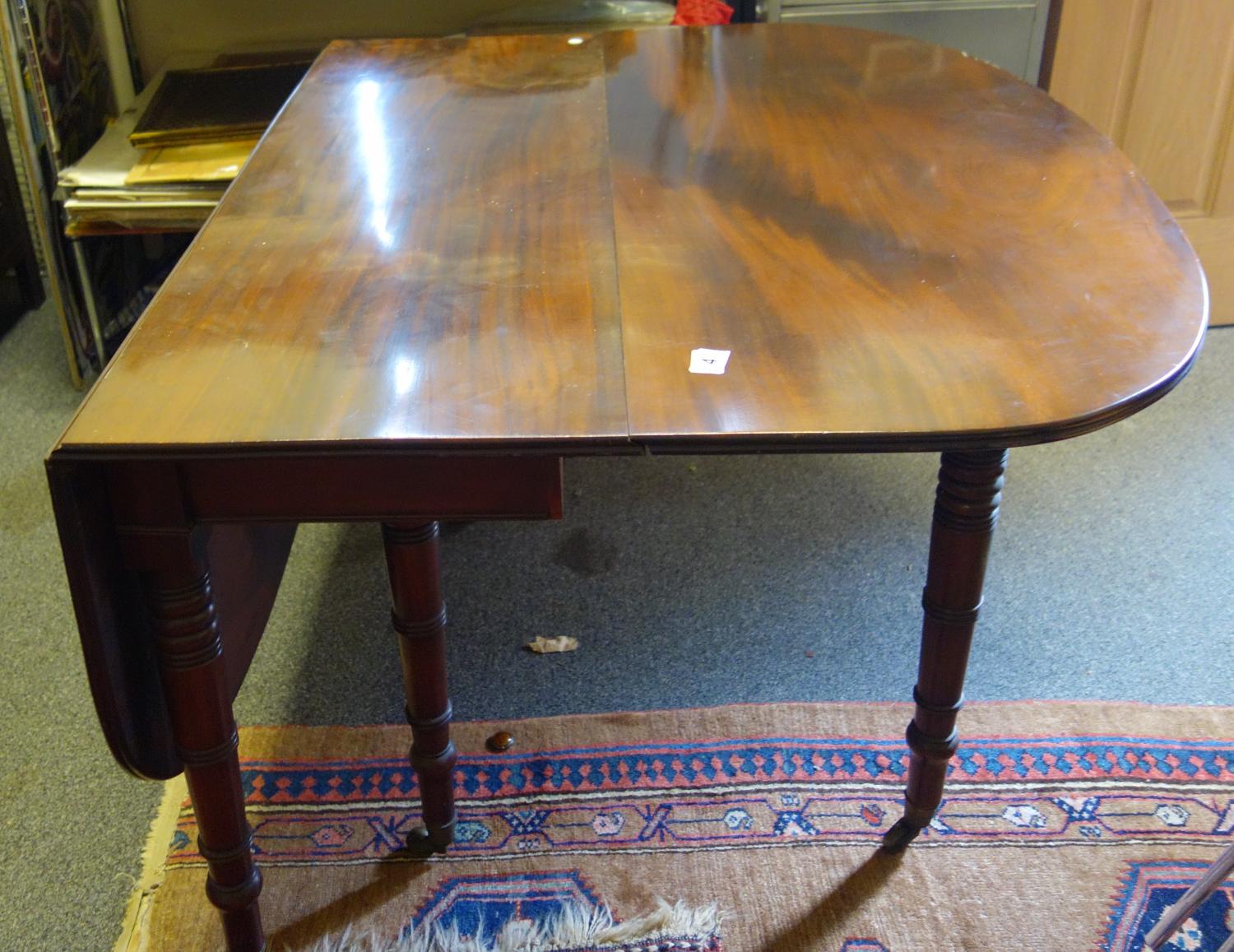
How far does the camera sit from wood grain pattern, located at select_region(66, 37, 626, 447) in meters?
0.87

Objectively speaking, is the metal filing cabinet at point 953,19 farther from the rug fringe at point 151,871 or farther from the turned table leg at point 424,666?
the rug fringe at point 151,871

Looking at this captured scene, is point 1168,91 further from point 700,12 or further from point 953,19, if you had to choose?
point 700,12

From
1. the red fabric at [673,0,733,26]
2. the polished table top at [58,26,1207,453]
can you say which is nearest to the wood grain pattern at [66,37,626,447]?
the polished table top at [58,26,1207,453]

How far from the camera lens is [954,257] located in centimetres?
109

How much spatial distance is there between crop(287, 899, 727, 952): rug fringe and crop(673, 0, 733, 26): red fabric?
1729 millimetres

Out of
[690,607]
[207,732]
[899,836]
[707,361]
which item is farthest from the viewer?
[690,607]

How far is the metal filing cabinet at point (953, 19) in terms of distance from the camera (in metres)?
2.29

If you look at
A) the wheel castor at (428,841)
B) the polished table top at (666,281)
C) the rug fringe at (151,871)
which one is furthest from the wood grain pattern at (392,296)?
the wheel castor at (428,841)

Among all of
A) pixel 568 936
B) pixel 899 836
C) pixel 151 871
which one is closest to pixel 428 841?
pixel 568 936

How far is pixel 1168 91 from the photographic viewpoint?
2.36 metres

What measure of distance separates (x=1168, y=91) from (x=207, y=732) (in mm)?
2235

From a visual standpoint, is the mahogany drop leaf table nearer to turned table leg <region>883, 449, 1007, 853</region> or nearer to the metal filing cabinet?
turned table leg <region>883, 449, 1007, 853</region>

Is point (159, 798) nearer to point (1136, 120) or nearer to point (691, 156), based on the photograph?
point (691, 156)

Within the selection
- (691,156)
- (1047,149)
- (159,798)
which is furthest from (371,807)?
(1047,149)
